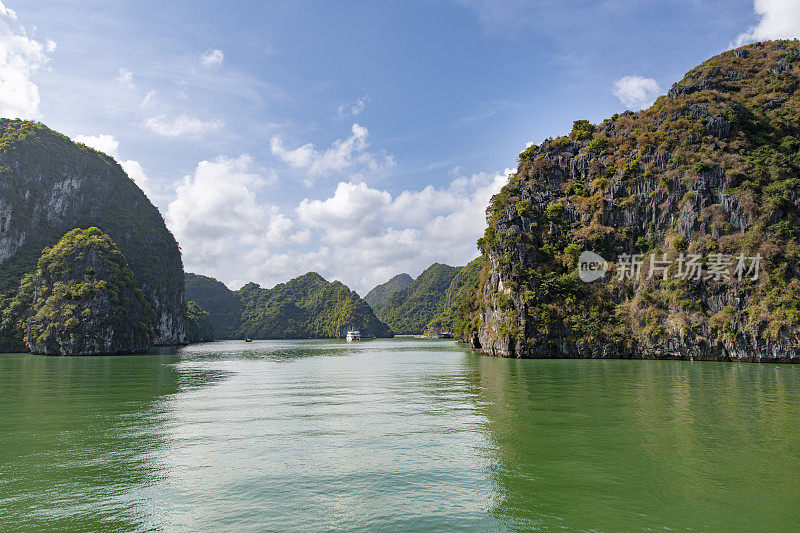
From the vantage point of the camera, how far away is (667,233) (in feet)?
216

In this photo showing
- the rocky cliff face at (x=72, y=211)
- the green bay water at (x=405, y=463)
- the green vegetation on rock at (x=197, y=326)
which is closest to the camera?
the green bay water at (x=405, y=463)

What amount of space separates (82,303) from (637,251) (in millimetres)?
101812

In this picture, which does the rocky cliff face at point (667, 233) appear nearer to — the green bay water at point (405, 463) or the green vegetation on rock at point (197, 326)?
the green bay water at point (405, 463)

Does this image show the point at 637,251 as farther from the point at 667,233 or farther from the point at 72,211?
the point at 72,211

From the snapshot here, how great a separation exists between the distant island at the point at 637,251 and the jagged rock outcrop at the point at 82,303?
0.27 m

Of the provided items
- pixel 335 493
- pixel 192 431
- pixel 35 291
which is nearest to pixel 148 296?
pixel 35 291

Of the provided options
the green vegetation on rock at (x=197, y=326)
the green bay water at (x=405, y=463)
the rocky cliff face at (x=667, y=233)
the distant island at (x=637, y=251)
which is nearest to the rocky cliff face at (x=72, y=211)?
the distant island at (x=637, y=251)

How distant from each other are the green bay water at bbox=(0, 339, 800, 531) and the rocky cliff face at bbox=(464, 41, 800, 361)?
3742 centimetres

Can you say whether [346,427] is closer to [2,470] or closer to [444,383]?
[2,470]

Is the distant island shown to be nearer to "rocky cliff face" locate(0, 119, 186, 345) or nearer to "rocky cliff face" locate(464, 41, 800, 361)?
"rocky cliff face" locate(464, 41, 800, 361)

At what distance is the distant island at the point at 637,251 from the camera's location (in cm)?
5628

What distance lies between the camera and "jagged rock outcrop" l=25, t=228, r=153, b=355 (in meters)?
86.1

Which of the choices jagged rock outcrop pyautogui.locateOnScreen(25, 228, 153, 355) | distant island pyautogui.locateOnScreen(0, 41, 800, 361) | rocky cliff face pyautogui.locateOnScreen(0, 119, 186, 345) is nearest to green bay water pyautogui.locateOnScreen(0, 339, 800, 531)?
distant island pyautogui.locateOnScreen(0, 41, 800, 361)

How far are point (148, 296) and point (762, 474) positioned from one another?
151m
